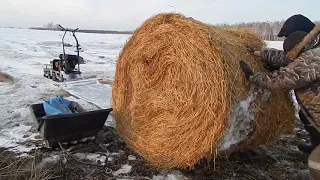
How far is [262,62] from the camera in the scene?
11.6 ft

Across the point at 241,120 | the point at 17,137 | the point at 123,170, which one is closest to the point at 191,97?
the point at 241,120

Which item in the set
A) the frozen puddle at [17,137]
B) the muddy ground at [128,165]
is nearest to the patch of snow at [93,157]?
the muddy ground at [128,165]

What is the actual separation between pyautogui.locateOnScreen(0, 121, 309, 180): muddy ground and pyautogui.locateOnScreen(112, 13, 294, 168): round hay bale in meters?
0.20

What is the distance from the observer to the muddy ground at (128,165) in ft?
11.3

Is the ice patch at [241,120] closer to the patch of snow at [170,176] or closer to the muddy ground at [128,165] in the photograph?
the muddy ground at [128,165]

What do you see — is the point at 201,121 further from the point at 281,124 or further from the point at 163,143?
the point at 281,124

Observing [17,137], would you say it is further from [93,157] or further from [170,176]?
[170,176]

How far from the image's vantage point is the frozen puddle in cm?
414

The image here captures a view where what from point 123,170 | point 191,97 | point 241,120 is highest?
point 191,97

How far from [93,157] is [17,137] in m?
1.40

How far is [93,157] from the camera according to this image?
3.98 metres

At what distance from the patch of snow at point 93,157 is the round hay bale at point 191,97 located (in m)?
0.42

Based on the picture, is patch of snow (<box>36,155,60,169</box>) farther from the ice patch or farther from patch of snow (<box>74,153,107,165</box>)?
the ice patch

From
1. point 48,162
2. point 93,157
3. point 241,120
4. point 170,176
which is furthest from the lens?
point 93,157
